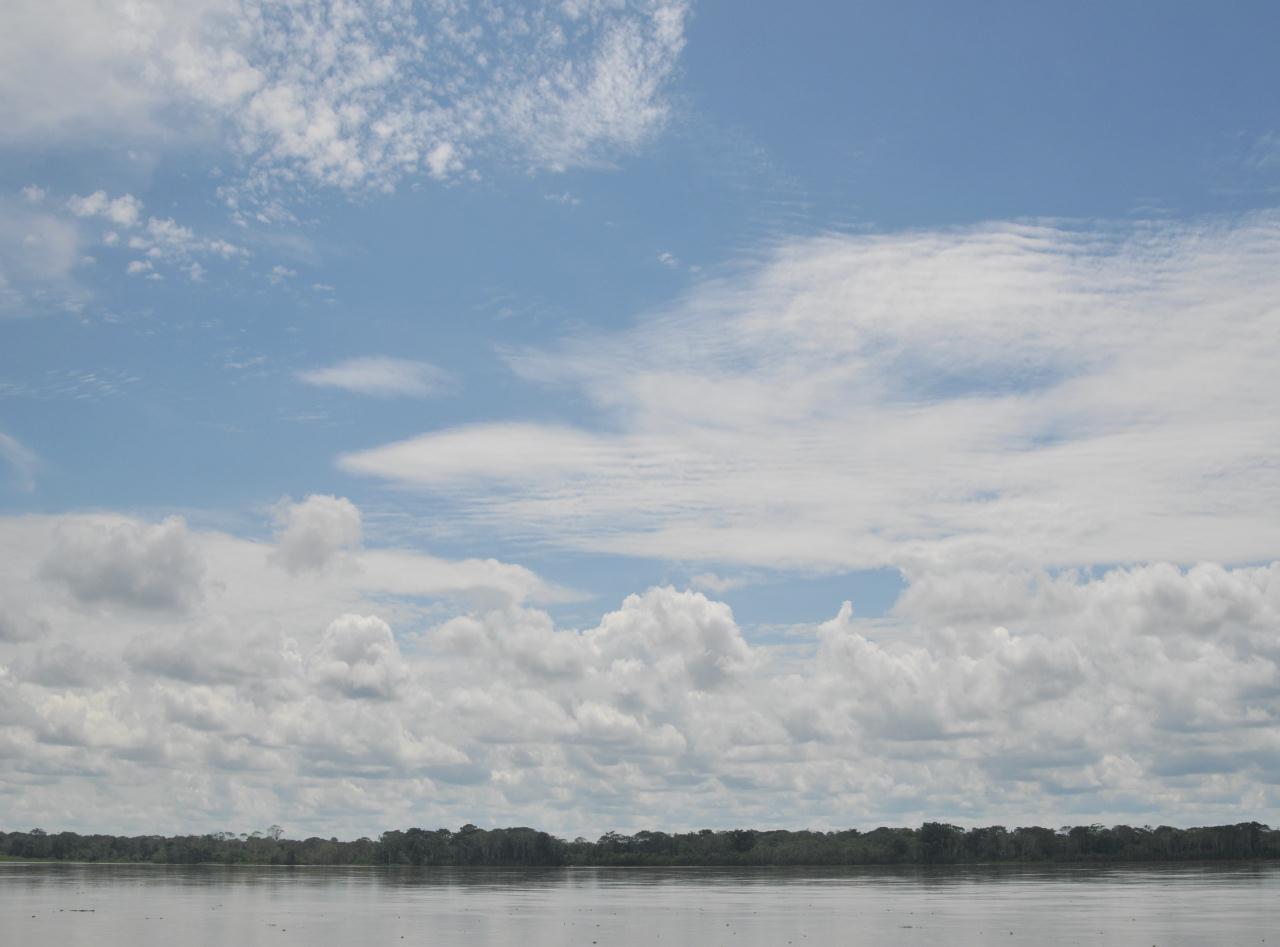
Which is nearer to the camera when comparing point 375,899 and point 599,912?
point 599,912

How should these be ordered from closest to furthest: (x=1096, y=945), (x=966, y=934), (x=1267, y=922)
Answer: (x=1096, y=945) < (x=966, y=934) < (x=1267, y=922)

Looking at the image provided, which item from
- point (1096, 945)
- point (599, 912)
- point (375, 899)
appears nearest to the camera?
point (1096, 945)

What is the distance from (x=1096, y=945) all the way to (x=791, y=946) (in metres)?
15.4

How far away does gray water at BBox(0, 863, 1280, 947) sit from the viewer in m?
68.2

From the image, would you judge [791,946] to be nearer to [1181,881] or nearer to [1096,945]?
[1096,945]

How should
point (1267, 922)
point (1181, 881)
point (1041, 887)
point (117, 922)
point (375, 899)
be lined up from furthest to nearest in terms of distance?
1. point (1181, 881)
2. point (1041, 887)
3. point (375, 899)
4. point (117, 922)
5. point (1267, 922)

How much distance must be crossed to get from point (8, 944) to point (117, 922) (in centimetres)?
1670

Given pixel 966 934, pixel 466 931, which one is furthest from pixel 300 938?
pixel 966 934

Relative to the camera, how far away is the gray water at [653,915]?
68250mm

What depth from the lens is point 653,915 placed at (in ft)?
297

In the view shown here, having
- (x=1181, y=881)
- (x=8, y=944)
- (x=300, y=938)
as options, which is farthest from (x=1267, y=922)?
(x=1181, y=881)

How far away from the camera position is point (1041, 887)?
135 m

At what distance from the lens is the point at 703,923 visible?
81500mm

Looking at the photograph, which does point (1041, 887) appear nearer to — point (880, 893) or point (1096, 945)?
point (880, 893)
